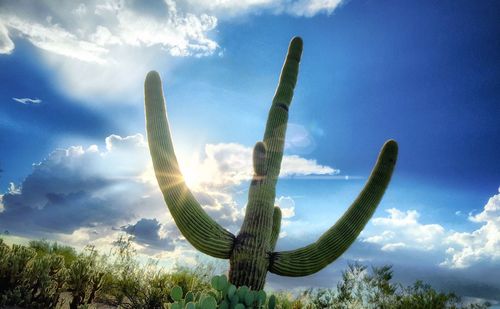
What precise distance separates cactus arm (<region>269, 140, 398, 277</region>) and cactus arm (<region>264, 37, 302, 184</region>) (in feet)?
3.87

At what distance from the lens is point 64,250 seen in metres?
11.0

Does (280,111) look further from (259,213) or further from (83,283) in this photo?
(83,283)

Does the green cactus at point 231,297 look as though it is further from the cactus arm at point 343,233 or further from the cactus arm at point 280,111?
the cactus arm at point 280,111

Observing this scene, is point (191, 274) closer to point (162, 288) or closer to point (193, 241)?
point (162, 288)

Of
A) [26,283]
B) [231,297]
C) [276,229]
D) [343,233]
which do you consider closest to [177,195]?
[231,297]

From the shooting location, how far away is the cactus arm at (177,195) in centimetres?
492

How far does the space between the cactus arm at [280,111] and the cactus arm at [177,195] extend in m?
1.20

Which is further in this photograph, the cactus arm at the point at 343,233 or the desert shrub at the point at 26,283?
the desert shrub at the point at 26,283

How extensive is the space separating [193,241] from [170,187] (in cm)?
88

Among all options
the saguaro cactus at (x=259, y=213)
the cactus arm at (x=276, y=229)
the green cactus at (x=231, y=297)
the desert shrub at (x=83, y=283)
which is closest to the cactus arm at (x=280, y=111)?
the saguaro cactus at (x=259, y=213)

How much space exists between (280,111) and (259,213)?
205 centimetres

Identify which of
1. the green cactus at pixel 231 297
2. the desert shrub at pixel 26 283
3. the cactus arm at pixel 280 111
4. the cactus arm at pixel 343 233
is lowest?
the desert shrub at pixel 26 283

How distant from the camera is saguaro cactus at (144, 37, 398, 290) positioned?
15.9ft

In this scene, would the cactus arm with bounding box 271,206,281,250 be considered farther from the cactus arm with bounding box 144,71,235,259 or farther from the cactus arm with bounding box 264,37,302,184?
the cactus arm with bounding box 144,71,235,259
